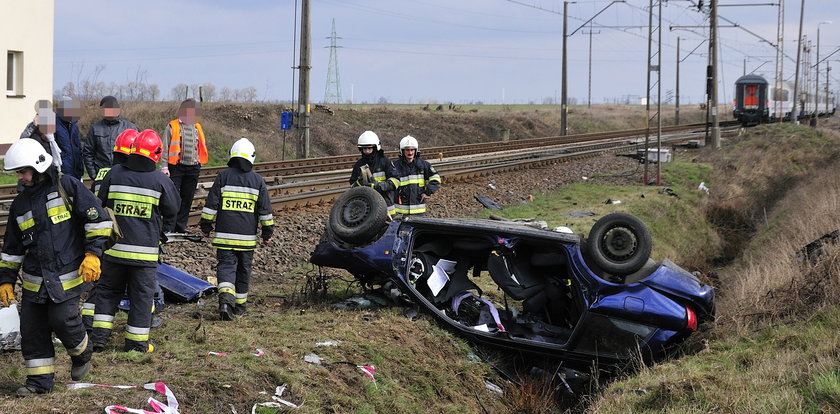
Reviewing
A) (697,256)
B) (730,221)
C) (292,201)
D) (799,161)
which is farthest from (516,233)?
(799,161)

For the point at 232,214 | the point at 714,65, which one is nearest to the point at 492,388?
the point at 232,214

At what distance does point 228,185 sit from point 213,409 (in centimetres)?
270

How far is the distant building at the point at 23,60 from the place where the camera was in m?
23.2

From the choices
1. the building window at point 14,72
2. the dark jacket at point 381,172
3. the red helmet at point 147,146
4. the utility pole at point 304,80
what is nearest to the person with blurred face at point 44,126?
the red helmet at point 147,146

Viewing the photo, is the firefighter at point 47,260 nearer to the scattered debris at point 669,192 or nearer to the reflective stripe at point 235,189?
the reflective stripe at point 235,189

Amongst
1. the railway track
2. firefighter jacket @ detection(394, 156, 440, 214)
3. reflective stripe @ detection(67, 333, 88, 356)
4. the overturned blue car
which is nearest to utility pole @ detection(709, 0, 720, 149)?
the railway track

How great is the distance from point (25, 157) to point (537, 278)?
183 inches

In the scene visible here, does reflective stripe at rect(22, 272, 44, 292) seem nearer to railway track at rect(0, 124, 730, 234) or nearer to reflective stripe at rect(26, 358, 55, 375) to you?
reflective stripe at rect(26, 358, 55, 375)

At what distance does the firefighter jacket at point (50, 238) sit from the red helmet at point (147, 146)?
82 cm

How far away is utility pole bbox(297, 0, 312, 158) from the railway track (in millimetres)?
1181

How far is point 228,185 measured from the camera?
24.3 ft

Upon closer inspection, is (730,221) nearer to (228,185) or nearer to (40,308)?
(228,185)

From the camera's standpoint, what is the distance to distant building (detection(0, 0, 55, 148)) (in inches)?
914

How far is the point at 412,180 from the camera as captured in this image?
9.66 meters
